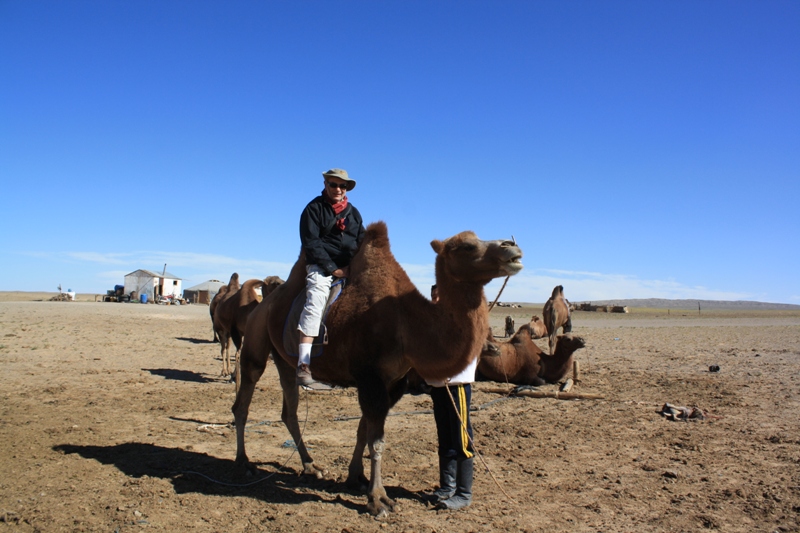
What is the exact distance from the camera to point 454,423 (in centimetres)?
585

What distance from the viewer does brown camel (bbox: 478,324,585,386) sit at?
13.0m

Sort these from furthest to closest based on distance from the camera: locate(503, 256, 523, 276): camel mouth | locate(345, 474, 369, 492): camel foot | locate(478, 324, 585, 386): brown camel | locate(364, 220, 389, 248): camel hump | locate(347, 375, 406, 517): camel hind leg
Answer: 1. locate(478, 324, 585, 386): brown camel
2. locate(364, 220, 389, 248): camel hump
3. locate(345, 474, 369, 492): camel foot
4. locate(347, 375, 406, 517): camel hind leg
5. locate(503, 256, 523, 276): camel mouth

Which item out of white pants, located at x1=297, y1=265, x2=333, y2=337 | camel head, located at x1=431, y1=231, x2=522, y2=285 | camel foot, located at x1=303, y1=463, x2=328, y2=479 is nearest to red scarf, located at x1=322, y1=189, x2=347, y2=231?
white pants, located at x1=297, y1=265, x2=333, y2=337

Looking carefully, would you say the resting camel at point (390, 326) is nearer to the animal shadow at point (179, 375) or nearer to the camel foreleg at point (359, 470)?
the camel foreleg at point (359, 470)

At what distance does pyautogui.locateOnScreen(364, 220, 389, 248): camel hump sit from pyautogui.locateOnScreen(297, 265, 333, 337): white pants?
2.02 feet

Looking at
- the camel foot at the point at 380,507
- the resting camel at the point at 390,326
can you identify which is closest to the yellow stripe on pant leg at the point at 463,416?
the resting camel at the point at 390,326

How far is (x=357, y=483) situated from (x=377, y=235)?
267cm

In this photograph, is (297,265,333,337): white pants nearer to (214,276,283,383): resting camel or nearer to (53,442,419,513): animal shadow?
(53,442,419,513): animal shadow

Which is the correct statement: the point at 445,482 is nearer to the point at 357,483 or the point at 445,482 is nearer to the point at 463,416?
the point at 463,416

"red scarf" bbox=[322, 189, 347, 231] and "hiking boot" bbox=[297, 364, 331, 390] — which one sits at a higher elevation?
"red scarf" bbox=[322, 189, 347, 231]

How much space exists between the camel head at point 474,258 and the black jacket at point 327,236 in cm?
124

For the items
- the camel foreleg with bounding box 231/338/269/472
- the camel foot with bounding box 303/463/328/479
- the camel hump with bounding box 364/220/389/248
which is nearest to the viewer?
the camel hump with bounding box 364/220/389/248

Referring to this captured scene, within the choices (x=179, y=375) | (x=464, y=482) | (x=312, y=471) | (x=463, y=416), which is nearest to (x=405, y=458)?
(x=312, y=471)

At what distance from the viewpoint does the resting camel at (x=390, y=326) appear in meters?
5.46
